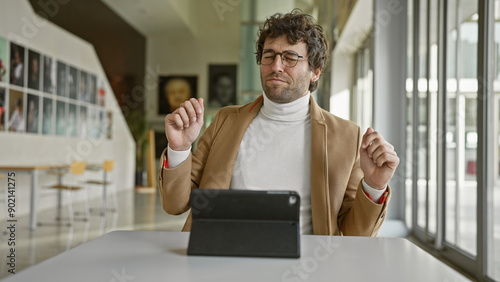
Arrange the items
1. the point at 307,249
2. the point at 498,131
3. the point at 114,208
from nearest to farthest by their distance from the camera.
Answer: the point at 307,249 → the point at 498,131 → the point at 114,208

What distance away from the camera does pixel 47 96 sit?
314 inches

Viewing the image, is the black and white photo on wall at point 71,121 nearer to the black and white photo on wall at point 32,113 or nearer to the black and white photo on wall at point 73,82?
the black and white photo on wall at point 73,82

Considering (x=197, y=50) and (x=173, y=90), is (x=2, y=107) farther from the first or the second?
(x=197, y=50)

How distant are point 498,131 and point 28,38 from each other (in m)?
6.36

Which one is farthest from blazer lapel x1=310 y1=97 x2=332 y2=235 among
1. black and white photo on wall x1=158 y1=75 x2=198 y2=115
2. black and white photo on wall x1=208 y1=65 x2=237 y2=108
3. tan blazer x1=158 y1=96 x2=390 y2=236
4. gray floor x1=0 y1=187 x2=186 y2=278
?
black and white photo on wall x1=158 y1=75 x2=198 y2=115

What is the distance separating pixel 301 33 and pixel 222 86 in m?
12.4

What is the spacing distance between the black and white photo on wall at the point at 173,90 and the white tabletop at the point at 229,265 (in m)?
13.3

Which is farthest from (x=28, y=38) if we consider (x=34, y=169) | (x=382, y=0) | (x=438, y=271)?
(x=438, y=271)

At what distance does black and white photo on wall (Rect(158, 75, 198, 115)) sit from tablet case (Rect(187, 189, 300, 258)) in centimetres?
1338

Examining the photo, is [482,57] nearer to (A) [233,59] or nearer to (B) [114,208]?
(B) [114,208]

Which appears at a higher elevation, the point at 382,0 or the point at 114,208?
the point at 382,0

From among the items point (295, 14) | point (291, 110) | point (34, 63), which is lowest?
point (291, 110)

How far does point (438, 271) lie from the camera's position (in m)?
0.96

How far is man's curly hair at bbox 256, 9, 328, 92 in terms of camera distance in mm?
1804
